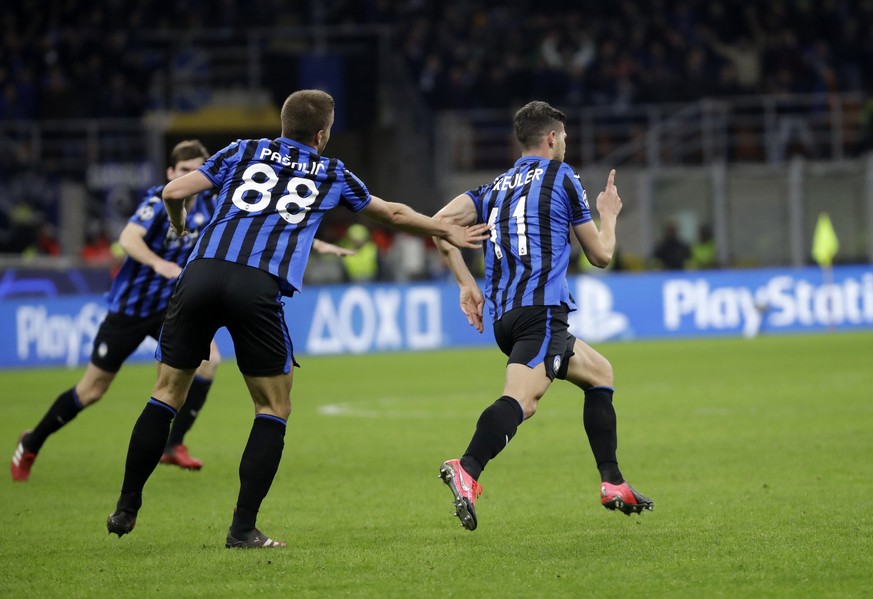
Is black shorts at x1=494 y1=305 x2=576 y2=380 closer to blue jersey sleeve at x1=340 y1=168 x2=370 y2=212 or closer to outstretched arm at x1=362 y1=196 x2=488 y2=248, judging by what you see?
outstretched arm at x1=362 y1=196 x2=488 y2=248

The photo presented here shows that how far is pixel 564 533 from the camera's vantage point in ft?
21.4

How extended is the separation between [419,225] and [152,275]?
3.39 meters

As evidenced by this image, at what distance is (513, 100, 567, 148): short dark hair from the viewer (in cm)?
674

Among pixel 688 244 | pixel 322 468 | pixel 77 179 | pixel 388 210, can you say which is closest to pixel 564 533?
pixel 388 210

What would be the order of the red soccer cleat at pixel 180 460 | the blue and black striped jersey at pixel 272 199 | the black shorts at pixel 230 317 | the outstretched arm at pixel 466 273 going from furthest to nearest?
1. the red soccer cleat at pixel 180 460
2. the outstretched arm at pixel 466 273
3. the blue and black striped jersey at pixel 272 199
4. the black shorts at pixel 230 317

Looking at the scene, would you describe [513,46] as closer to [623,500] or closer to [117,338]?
[117,338]

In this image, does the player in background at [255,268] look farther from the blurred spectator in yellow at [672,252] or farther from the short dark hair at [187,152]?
the blurred spectator in yellow at [672,252]

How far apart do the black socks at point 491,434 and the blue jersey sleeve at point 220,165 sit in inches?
61.9

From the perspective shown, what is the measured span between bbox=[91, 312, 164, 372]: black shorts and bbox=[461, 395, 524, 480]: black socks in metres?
3.59

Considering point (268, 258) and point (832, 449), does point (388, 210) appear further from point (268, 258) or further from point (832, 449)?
point (832, 449)

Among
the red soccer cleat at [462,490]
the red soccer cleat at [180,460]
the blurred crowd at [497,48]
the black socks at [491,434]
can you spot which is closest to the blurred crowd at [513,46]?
the blurred crowd at [497,48]

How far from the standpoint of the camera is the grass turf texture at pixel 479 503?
216 inches

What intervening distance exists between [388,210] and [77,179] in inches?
825

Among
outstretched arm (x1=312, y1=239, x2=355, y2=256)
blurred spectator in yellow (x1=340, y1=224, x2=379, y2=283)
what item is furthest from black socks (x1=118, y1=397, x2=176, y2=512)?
blurred spectator in yellow (x1=340, y1=224, x2=379, y2=283)
